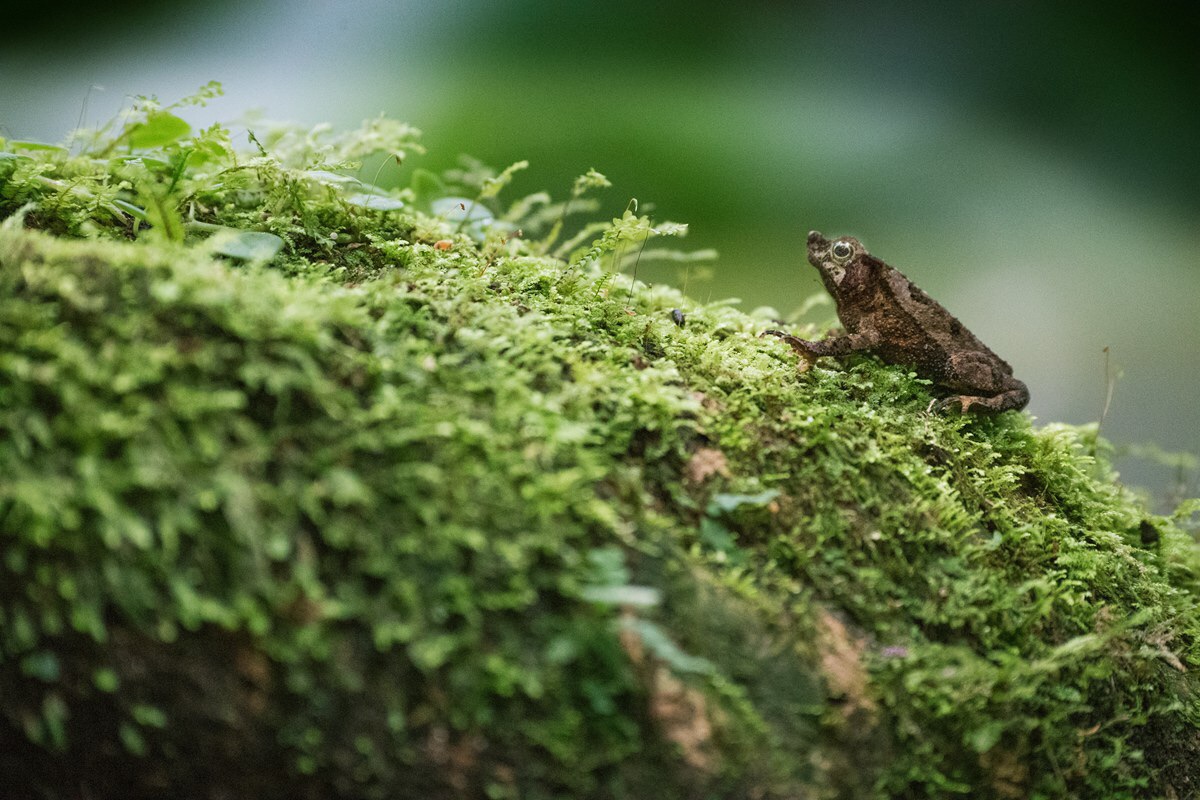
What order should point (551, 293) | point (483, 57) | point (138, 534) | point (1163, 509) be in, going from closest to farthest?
point (138, 534), point (551, 293), point (1163, 509), point (483, 57)

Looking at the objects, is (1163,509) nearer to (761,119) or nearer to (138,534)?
(761,119)

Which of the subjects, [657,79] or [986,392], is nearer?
[986,392]

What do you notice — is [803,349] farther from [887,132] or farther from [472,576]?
[887,132]

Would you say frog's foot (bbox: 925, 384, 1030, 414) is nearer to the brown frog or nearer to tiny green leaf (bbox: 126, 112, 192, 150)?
the brown frog

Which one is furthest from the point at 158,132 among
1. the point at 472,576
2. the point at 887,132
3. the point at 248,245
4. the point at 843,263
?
the point at 887,132

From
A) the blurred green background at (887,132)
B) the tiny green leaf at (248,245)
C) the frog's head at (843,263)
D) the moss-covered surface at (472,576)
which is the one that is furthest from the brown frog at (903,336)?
the blurred green background at (887,132)

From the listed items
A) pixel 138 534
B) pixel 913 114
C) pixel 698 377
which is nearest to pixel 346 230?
pixel 698 377
